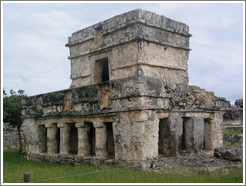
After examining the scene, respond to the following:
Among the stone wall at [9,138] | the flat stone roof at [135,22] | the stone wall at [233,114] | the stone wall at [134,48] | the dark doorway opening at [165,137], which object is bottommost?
the stone wall at [9,138]

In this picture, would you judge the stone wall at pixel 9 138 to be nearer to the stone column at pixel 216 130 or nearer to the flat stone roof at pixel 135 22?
the flat stone roof at pixel 135 22

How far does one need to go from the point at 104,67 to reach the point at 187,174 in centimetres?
614

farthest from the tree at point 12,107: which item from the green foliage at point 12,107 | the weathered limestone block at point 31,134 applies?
the weathered limestone block at point 31,134

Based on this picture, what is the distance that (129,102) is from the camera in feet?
29.6

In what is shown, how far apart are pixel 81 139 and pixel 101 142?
3.25 feet

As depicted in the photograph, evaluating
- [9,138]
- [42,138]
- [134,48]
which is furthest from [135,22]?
[9,138]

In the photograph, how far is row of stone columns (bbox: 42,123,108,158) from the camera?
1002 cm

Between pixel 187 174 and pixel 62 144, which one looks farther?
pixel 62 144

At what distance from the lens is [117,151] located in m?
9.30

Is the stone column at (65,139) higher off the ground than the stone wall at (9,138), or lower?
higher

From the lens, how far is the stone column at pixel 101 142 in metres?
9.99

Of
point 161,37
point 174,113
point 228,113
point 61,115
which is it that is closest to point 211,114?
point 174,113

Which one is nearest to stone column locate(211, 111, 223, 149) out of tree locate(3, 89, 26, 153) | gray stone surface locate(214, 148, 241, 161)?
gray stone surface locate(214, 148, 241, 161)

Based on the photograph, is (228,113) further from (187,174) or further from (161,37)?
(187,174)
